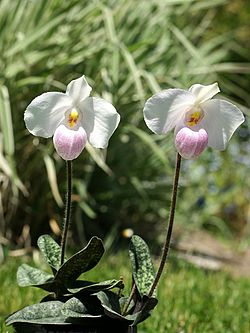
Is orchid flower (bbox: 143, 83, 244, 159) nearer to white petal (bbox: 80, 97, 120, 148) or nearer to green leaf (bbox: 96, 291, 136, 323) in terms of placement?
white petal (bbox: 80, 97, 120, 148)

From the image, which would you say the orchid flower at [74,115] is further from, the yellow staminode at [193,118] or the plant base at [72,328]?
the plant base at [72,328]

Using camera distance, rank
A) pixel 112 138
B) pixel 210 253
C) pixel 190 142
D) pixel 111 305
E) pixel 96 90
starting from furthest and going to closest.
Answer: pixel 210 253
pixel 112 138
pixel 96 90
pixel 111 305
pixel 190 142

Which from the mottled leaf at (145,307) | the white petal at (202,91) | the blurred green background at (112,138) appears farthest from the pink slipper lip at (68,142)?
the blurred green background at (112,138)

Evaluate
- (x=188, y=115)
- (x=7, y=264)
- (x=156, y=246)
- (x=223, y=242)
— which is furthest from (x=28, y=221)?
(x=188, y=115)

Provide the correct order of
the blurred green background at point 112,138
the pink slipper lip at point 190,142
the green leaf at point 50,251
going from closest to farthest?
the pink slipper lip at point 190,142 < the green leaf at point 50,251 < the blurred green background at point 112,138

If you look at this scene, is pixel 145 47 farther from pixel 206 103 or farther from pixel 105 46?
pixel 206 103

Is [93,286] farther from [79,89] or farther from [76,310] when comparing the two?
[79,89]

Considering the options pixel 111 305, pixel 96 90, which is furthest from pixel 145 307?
pixel 96 90
